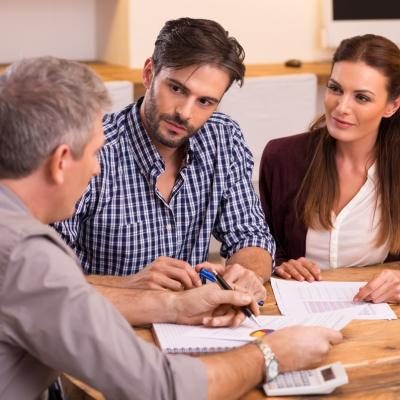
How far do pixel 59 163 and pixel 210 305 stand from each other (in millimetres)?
532

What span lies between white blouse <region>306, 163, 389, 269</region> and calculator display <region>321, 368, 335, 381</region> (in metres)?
0.98

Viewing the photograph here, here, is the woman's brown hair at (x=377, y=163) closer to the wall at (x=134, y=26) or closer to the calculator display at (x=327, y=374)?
the calculator display at (x=327, y=374)

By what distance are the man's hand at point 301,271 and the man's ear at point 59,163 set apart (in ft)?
2.97

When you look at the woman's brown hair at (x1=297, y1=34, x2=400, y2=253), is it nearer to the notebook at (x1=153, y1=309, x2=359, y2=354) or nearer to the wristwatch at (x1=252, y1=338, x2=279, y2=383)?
the notebook at (x1=153, y1=309, x2=359, y2=354)

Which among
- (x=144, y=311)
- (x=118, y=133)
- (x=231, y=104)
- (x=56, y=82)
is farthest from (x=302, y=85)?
(x=56, y=82)

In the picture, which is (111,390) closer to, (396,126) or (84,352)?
(84,352)

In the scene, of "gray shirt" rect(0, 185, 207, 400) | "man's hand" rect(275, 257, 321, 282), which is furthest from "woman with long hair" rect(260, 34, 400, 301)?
"gray shirt" rect(0, 185, 207, 400)

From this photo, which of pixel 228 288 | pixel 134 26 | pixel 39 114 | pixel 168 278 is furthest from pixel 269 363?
pixel 134 26

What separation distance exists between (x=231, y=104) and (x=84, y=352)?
→ 258 centimetres

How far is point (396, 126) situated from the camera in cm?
265

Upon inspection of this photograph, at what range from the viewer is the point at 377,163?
257cm

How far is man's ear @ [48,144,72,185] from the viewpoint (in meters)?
1.33

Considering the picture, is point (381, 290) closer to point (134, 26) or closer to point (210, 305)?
point (210, 305)

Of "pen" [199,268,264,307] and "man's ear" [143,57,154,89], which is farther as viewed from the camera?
"man's ear" [143,57,154,89]
